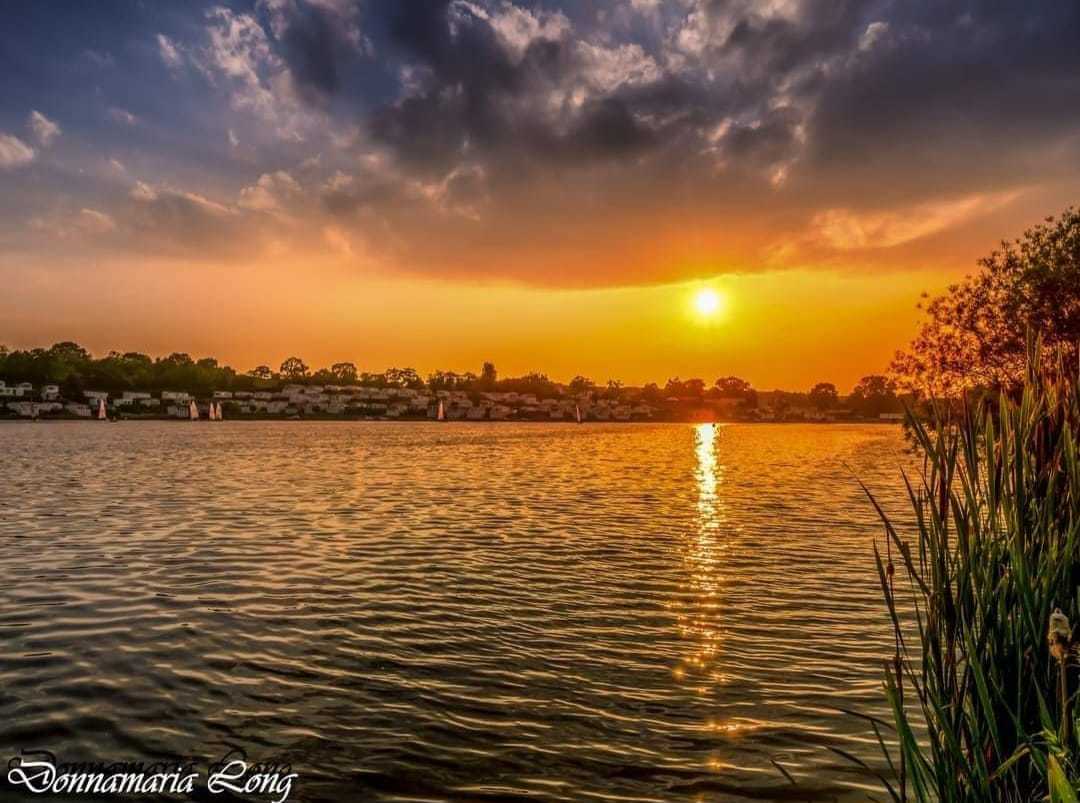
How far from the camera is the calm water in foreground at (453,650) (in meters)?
9.99

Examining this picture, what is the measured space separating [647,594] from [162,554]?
1544cm

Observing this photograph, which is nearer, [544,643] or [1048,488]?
[1048,488]

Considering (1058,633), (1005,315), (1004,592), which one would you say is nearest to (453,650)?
(1004,592)

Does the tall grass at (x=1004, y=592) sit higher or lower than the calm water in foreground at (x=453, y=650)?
higher

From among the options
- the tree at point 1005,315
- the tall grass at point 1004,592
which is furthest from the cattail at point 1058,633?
the tree at point 1005,315

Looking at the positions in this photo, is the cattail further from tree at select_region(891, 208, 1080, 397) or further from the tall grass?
tree at select_region(891, 208, 1080, 397)

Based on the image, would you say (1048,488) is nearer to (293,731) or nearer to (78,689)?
(293,731)

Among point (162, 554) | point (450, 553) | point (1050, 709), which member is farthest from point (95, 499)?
point (1050, 709)

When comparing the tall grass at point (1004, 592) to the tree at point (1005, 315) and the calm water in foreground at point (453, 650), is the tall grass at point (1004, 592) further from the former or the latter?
the tree at point (1005, 315)

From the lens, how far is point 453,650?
14742mm

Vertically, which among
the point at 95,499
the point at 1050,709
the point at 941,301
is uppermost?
the point at 941,301

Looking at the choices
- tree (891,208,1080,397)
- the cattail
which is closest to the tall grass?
the cattail

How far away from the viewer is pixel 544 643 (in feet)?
50.1

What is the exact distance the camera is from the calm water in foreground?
32.8 ft
